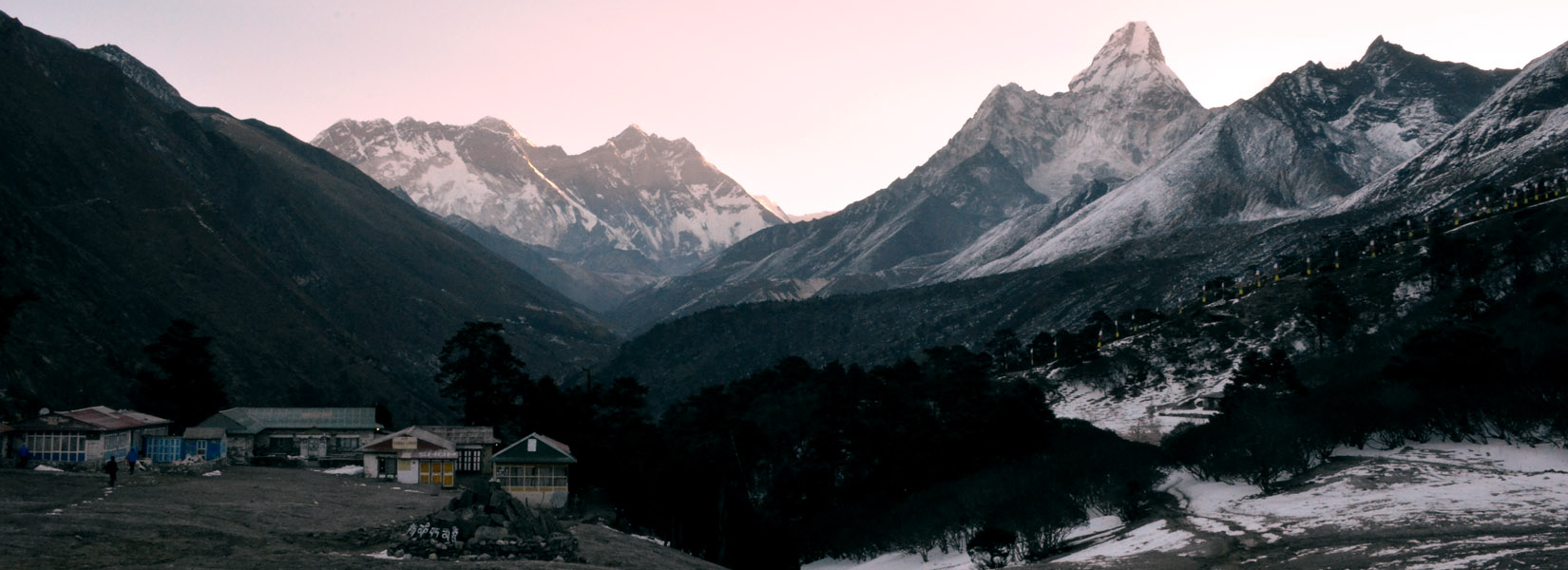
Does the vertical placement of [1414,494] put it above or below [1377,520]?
above

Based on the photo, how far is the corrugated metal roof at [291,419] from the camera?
8520 centimetres

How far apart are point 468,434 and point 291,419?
15.0m

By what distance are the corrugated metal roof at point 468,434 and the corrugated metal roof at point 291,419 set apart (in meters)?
8.64

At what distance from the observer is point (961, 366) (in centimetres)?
9888

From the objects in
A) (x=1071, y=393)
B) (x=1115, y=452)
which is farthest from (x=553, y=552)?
(x=1071, y=393)

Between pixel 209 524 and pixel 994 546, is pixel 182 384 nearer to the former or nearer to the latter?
pixel 209 524

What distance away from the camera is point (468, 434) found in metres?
89.2

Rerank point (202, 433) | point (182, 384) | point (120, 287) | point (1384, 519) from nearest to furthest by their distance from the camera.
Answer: point (1384, 519)
point (202, 433)
point (182, 384)
point (120, 287)

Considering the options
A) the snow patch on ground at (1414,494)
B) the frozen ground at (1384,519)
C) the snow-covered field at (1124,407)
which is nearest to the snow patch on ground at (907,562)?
the frozen ground at (1384,519)

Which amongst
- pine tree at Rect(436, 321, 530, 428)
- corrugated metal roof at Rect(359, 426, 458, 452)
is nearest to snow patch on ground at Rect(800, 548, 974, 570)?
corrugated metal roof at Rect(359, 426, 458, 452)

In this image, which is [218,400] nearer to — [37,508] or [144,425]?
[144,425]

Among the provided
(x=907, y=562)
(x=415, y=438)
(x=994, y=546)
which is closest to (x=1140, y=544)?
(x=994, y=546)

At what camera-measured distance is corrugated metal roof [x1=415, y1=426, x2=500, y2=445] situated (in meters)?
87.8

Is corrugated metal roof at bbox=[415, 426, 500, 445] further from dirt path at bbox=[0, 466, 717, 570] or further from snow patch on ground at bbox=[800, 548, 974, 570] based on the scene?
snow patch on ground at bbox=[800, 548, 974, 570]
